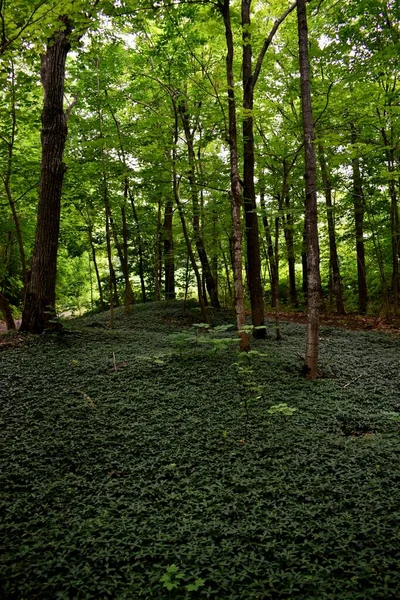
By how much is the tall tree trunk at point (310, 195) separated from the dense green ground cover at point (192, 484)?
0.54 m

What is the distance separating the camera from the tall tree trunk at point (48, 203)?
22.2 ft

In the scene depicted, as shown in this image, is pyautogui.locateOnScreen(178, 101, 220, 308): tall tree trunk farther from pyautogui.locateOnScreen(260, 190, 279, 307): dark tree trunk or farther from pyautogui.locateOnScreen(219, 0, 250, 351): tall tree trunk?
pyautogui.locateOnScreen(219, 0, 250, 351): tall tree trunk

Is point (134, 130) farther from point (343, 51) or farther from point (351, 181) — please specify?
point (351, 181)

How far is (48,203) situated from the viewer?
22.6 ft

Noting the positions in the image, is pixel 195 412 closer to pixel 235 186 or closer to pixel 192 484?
pixel 192 484

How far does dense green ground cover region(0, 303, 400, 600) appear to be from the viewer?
211 cm

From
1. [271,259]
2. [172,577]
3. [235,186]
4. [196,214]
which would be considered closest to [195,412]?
[172,577]

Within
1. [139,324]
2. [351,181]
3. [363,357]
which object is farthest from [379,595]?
[351,181]

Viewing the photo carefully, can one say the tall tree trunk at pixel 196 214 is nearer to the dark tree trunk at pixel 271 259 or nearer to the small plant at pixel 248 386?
the dark tree trunk at pixel 271 259

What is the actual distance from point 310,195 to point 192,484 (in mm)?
4103

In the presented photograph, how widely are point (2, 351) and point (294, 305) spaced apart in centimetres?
1299

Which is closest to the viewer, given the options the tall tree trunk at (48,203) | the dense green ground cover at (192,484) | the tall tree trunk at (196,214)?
the dense green ground cover at (192,484)

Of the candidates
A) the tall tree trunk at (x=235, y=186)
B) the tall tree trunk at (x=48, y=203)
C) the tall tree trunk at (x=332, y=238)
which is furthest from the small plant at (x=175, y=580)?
the tall tree trunk at (x=332, y=238)

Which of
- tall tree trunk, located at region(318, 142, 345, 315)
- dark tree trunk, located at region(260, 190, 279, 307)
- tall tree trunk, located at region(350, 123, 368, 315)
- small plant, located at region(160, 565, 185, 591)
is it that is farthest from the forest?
tall tree trunk, located at region(318, 142, 345, 315)
